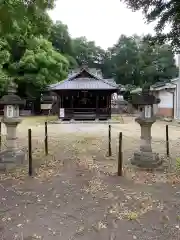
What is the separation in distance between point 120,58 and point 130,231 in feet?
145

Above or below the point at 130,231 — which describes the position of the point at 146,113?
above

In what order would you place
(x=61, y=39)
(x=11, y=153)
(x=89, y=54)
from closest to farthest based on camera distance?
1. (x=11, y=153)
2. (x=61, y=39)
3. (x=89, y=54)

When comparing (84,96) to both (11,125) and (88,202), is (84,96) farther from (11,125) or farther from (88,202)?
(88,202)

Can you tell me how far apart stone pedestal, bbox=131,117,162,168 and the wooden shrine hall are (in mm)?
17044

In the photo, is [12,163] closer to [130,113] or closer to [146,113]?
[146,113]

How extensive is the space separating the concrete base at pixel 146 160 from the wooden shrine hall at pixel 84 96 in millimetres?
17293

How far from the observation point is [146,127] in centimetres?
841

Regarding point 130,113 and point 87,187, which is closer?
point 87,187

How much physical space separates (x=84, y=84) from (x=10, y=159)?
61.2ft

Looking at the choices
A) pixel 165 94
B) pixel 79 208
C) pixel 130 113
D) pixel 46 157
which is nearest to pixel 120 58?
pixel 130 113

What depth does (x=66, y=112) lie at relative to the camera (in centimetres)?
2589

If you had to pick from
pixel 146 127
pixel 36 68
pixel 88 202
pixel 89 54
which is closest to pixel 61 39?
pixel 89 54

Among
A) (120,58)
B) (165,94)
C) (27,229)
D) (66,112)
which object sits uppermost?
(120,58)

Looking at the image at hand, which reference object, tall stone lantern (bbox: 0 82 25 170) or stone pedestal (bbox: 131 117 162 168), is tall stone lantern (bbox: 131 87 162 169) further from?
tall stone lantern (bbox: 0 82 25 170)
